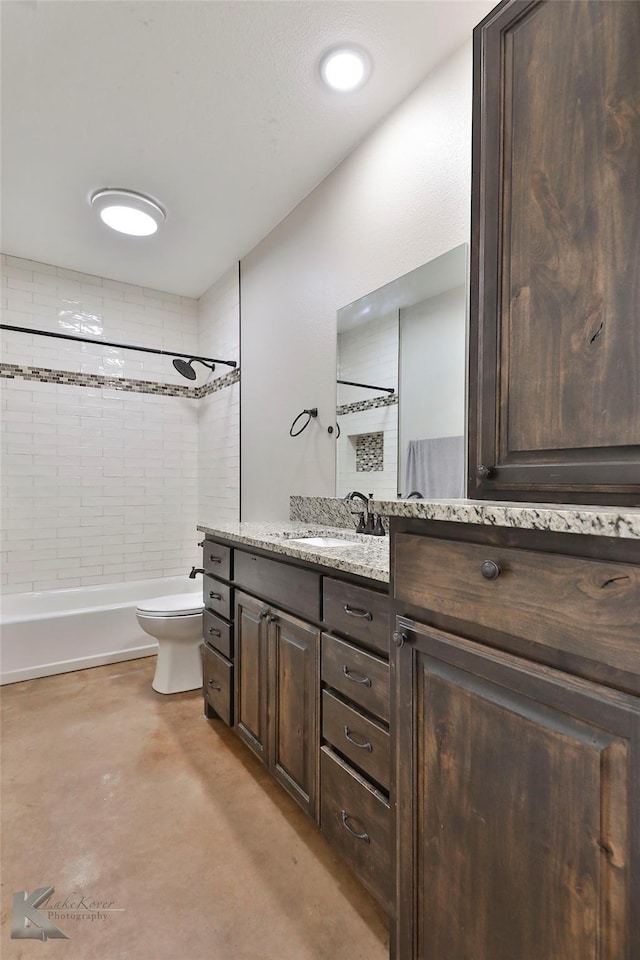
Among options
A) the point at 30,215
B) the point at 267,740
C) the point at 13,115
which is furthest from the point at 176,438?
the point at 267,740

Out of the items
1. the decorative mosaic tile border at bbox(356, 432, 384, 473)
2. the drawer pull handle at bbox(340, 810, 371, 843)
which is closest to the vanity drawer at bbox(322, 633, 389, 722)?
Answer: the drawer pull handle at bbox(340, 810, 371, 843)

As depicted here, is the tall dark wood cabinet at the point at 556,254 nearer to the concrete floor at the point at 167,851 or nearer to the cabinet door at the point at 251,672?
the cabinet door at the point at 251,672

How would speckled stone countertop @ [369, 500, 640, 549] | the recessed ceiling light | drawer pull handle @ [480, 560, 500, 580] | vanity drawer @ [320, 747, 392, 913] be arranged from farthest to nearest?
the recessed ceiling light → vanity drawer @ [320, 747, 392, 913] → drawer pull handle @ [480, 560, 500, 580] → speckled stone countertop @ [369, 500, 640, 549]

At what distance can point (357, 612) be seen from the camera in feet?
4.16

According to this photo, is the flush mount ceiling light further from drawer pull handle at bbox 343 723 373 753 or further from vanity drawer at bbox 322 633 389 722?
drawer pull handle at bbox 343 723 373 753

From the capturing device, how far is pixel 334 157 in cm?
227

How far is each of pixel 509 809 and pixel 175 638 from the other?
7.20 feet

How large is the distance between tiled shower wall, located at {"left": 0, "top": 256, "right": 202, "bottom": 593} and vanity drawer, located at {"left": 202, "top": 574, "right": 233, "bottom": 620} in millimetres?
1684

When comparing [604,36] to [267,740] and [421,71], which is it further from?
[267,740]

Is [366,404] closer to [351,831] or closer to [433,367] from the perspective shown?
[433,367]

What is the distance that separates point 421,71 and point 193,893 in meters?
2.84

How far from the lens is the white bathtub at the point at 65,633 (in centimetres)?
280

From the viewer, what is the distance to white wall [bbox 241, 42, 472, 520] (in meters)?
1.73

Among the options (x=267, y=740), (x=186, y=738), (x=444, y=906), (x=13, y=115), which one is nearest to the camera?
(x=444, y=906)
